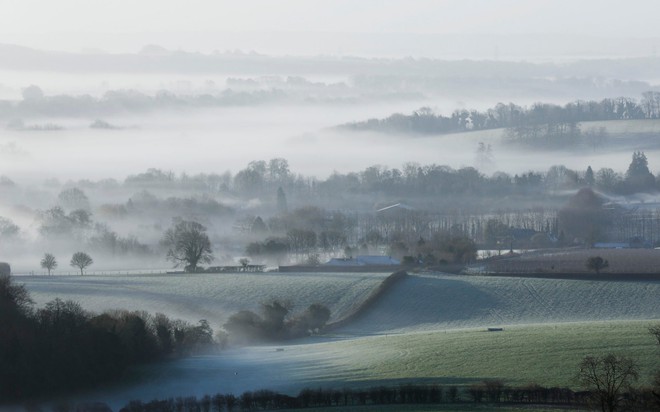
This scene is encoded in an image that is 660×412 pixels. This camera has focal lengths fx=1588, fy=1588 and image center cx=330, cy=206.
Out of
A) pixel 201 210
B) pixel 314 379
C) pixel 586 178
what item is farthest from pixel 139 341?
pixel 586 178

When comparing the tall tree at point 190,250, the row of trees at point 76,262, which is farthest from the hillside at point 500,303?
the row of trees at point 76,262

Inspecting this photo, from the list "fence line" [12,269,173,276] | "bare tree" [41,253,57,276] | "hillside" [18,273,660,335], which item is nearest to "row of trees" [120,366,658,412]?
"hillside" [18,273,660,335]

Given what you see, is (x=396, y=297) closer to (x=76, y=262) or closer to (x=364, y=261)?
(x=364, y=261)

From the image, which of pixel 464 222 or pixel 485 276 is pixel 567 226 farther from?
pixel 485 276

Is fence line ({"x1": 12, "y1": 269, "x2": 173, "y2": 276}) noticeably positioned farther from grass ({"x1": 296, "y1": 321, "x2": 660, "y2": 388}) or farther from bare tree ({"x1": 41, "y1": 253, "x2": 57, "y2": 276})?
grass ({"x1": 296, "y1": 321, "x2": 660, "y2": 388})

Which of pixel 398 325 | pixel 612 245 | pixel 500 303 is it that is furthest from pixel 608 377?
pixel 612 245

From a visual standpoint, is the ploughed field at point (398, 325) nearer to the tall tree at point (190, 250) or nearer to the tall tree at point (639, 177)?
the tall tree at point (190, 250)
